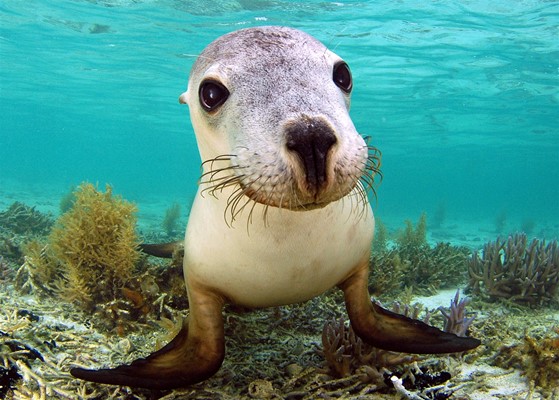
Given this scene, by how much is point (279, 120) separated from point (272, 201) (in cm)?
34

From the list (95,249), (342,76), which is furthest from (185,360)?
(95,249)

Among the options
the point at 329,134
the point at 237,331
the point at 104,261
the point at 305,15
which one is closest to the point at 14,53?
the point at 305,15

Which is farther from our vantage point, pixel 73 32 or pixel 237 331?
pixel 73 32

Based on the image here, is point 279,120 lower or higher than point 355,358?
higher

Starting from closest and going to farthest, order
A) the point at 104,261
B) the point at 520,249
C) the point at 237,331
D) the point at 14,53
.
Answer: the point at 237,331 < the point at 104,261 < the point at 520,249 < the point at 14,53

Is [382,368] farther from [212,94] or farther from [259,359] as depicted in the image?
[212,94]

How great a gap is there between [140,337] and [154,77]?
22.7 metres

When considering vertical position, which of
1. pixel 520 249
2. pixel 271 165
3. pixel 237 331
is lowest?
pixel 520 249

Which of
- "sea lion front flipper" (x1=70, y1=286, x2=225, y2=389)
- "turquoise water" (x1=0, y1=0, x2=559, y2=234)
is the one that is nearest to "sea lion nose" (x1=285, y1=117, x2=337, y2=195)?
"sea lion front flipper" (x1=70, y1=286, x2=225, y2=389)

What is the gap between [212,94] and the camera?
2295mm

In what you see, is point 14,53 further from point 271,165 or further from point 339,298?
point 271,165

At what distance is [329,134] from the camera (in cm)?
168

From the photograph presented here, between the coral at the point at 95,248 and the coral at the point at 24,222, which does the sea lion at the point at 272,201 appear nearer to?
the coral at the point at 95,248

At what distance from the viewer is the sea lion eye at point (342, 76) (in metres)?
2.36
